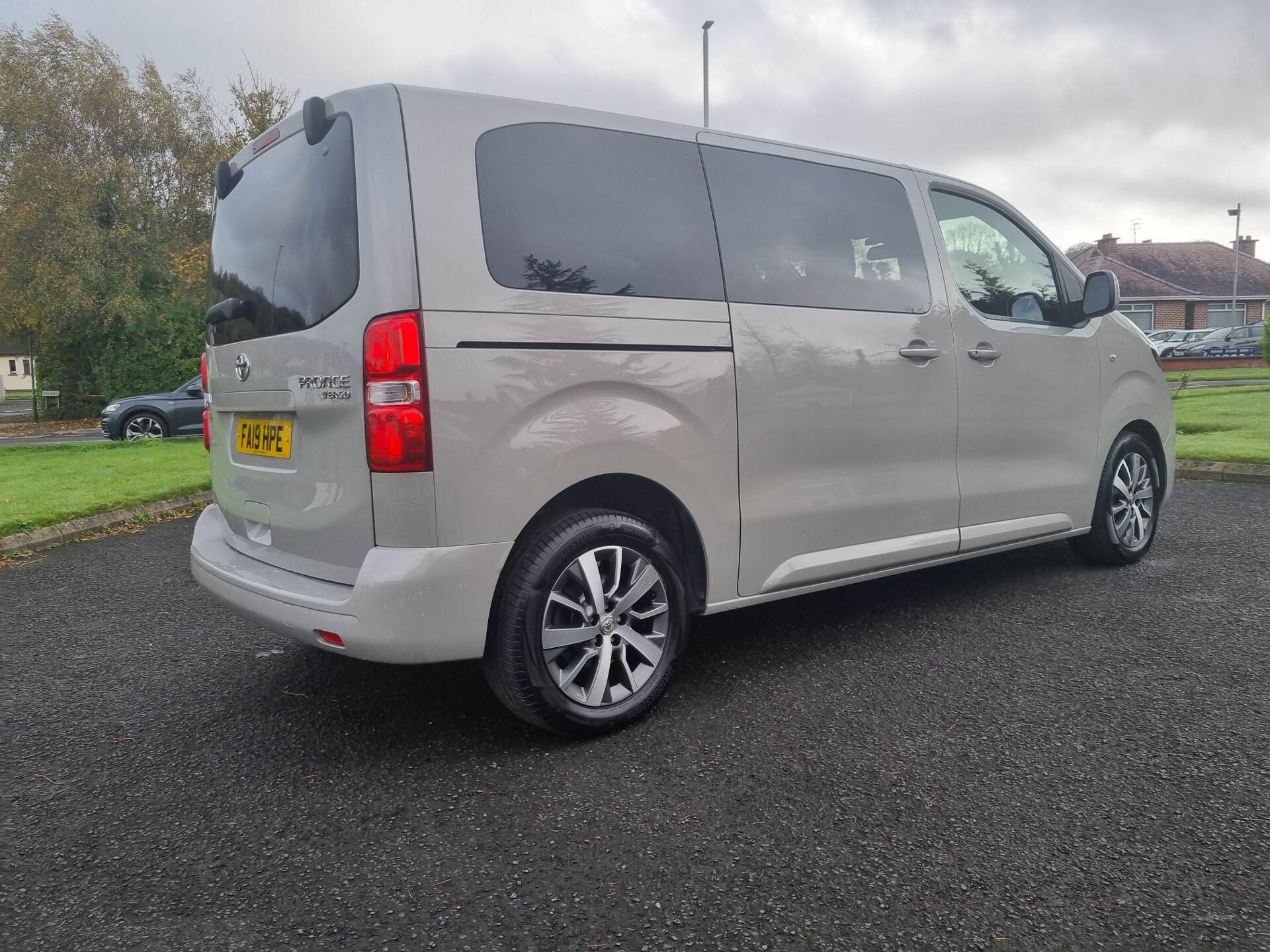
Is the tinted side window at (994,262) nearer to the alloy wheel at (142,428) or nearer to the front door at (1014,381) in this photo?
the front door at (1014,381)

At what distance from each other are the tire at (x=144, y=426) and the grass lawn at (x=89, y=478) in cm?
186

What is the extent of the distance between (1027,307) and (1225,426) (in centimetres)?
935

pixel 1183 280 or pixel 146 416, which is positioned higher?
pixel 1183 280

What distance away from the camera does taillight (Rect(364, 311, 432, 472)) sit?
2.64 m

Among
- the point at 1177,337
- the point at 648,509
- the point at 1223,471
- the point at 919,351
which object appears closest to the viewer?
the point at 648,509

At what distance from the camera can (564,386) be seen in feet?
9.43

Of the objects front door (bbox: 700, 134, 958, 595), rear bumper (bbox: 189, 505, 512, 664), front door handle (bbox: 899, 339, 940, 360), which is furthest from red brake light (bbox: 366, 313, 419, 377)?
front door handle (bbox: 899, 339, 940, 360)

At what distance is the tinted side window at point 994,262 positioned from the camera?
168 inches

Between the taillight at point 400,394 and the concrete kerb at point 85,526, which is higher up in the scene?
the taillight at point 400,394

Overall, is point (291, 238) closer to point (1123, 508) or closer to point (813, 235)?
point (813, 235)

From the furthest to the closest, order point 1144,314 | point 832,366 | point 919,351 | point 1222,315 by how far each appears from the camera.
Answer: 1. point 1222,315
2. point 1144,314
3. point 919,351
4. point 832,366

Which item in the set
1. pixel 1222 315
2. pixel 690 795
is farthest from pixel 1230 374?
pixel 690 795

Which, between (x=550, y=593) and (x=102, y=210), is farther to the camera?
(x=102, y=210)

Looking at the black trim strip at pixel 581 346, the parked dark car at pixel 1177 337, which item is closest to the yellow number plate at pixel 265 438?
the black trim strip at pixel 581 346
